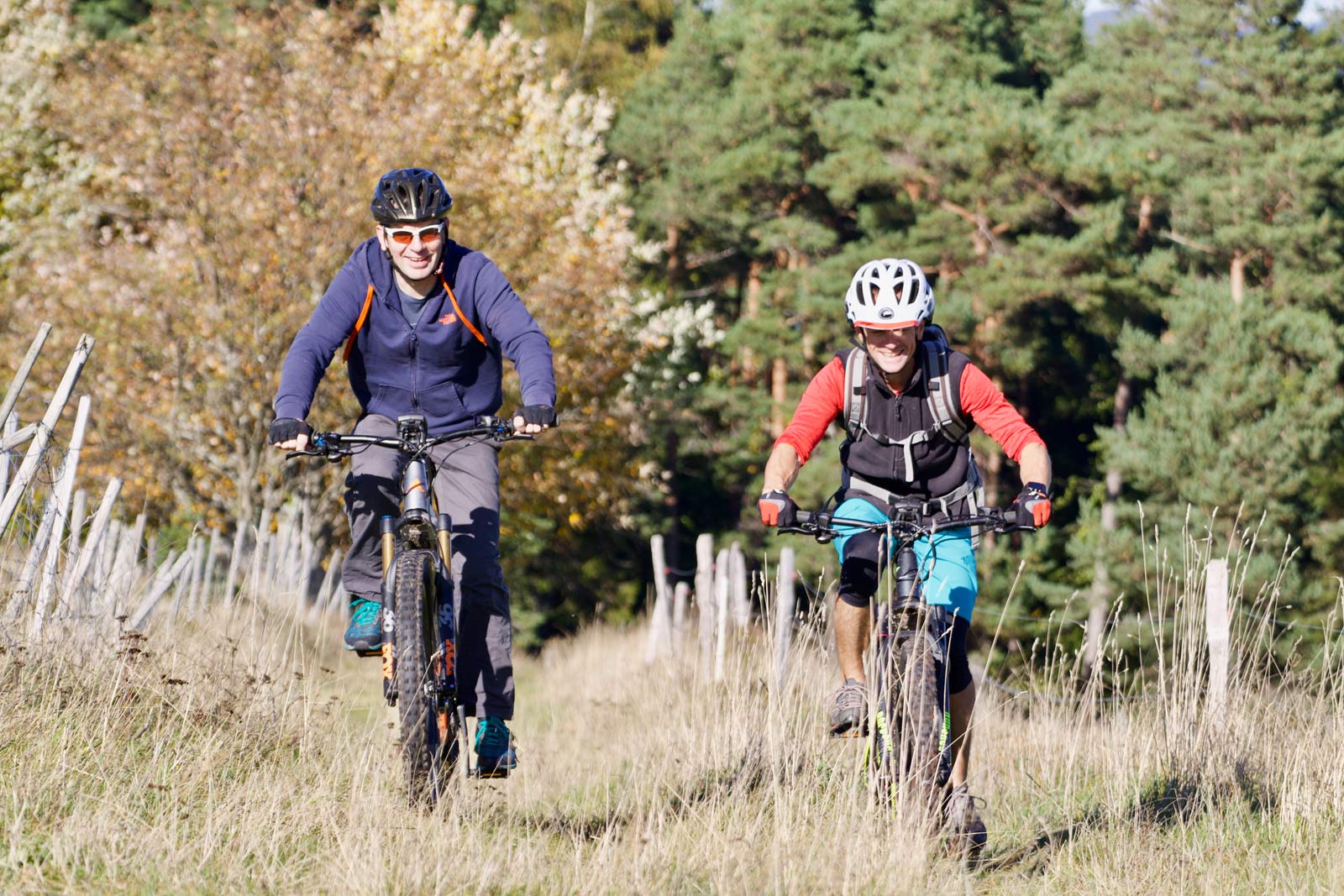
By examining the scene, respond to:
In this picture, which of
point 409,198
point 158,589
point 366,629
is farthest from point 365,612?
point 158,589

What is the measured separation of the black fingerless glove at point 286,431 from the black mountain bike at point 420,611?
45mm

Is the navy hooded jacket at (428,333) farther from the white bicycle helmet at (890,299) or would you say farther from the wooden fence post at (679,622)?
the wooden fence post at (679,622)

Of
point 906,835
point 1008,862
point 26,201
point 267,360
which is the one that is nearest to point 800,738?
point 1008,862

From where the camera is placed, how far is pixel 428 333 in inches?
215

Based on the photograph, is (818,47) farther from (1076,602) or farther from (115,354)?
(115,354)

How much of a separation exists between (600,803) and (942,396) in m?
2.25

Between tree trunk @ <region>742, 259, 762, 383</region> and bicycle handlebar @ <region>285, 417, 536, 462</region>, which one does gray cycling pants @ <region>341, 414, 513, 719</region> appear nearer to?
bicycle handlebar @ <region>285, 417, 536, 462</region>

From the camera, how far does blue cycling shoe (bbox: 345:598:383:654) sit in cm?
526

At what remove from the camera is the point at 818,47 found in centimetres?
3600

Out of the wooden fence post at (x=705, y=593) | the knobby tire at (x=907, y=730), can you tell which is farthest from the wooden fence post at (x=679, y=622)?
Result: the knobby tire at (x=907, y=730)

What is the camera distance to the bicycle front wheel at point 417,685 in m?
4.98

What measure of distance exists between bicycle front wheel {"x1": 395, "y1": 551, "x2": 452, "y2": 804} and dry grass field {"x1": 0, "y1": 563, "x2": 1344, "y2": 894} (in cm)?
9

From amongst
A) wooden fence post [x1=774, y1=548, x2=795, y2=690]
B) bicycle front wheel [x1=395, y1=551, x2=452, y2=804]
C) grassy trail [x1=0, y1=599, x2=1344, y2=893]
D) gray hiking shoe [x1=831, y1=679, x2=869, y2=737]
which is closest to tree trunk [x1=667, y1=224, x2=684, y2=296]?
wooden fence post [x1=774, y1=548, x2=795, y2=690]

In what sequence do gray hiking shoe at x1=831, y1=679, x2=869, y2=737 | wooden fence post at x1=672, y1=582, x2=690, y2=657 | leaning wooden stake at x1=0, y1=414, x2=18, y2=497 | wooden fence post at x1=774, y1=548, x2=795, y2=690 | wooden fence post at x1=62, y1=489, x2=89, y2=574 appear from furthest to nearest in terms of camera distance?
wooden fence post at x1=774, y1=548, x2=795, y2=690
wooden fence post at x1=672, y1=582, x2=690, y2=657
wooden fence post at x1=62, y1=489, x2=89, y2=574
leaning wooden stake at x1=0, y1=414, x2=18, y2=497
gray hiking shoe at x1=831, y1=679, x2=869, y2=737
